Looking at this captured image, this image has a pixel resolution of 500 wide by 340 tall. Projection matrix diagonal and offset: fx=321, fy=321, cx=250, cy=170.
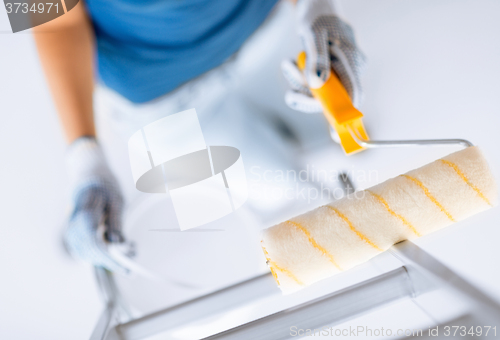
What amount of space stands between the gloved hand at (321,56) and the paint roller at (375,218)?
20 cm

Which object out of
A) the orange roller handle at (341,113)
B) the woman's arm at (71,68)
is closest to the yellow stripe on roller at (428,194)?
the orange roller handle at (341,113)

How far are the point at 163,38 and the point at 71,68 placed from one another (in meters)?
0.15

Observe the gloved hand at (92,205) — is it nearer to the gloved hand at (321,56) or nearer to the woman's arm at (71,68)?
the woman's arm at (71,68)

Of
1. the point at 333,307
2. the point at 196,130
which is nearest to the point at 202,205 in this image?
the point at 196,130

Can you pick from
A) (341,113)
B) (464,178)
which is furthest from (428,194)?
(341,113)

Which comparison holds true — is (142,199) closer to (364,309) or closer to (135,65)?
(135,65)

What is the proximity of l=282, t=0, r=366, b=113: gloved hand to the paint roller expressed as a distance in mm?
195

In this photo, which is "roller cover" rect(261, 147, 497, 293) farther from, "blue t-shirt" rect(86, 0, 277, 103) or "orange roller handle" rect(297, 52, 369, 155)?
"blue t-shirt" rect(86, 0, 277, 103)

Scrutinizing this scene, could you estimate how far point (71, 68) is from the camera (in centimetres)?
50

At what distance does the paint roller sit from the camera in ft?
0.80

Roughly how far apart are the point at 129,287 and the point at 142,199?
16 centimetres

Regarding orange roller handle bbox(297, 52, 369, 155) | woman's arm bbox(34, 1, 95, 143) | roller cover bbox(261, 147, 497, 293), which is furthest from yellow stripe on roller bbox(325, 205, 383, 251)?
woman's arm bbox(34, 1, 95, 143)

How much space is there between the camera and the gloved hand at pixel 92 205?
1.44 ft

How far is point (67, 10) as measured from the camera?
1.50 ft
